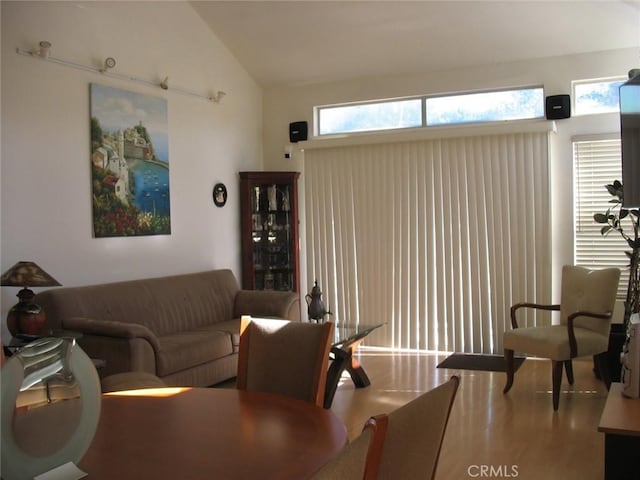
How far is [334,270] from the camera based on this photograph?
6934 millimetres

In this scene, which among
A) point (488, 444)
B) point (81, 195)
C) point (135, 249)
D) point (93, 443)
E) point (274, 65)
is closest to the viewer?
point (93, 443)

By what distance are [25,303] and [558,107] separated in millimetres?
4694

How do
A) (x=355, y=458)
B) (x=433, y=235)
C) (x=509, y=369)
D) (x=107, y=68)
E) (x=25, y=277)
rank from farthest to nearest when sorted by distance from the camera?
(x=433, y=235), (x=107, y=68), (x=509, y=369), (x=25, y=277), (x=355, y=458)

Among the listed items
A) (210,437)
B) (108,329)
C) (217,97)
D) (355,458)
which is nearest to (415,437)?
(355,458)

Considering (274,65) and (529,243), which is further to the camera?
(274,65)

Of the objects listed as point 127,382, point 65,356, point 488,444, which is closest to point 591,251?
point 488,444

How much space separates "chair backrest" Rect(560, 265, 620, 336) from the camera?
4824 mm

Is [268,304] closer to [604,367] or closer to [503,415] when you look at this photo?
[503,415]

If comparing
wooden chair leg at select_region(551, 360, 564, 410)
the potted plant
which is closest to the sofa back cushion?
wooden chair leg at select_region(551, 360, 564, 410)

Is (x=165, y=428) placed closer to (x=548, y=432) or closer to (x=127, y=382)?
(x=127, y=382)

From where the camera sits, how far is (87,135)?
5.03 m

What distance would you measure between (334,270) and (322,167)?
1.12 metres

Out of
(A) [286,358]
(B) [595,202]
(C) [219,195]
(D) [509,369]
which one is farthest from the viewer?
(C) [219,195]

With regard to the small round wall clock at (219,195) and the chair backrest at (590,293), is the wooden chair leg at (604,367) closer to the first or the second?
the chair backrest at (590,293)
